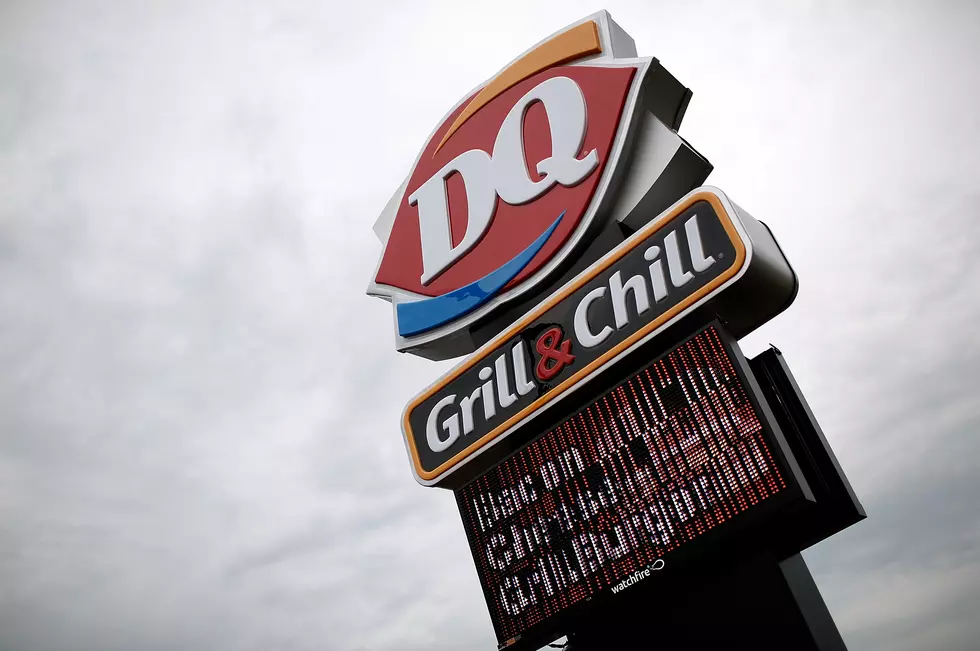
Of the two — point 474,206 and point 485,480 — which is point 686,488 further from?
point 474,206

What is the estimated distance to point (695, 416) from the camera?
5.68m

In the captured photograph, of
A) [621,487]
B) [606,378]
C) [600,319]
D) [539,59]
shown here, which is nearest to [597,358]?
[606,378]

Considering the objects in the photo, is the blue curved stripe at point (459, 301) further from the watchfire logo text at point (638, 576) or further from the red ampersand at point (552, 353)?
the watchfire logo text at point (638, 576)

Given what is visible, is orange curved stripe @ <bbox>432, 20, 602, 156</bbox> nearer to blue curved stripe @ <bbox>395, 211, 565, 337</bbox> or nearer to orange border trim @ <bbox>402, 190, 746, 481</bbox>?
blue curved stripe @ <bbox>395, 211, 565, 337</bbox>

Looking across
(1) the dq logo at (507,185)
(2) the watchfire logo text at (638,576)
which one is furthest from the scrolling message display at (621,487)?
(1) the dq logo at (507,185)

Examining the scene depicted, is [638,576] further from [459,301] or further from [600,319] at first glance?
[459,301]

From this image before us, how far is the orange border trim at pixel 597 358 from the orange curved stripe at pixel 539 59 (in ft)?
9.87

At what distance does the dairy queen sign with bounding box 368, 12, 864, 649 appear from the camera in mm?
5570

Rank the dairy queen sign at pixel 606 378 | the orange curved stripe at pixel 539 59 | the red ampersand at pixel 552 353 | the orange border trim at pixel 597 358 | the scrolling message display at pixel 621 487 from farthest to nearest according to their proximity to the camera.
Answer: the orange curved stripe at pixel 539 59
the red ampersand at pixel 552 353
the orange border trim at pixel 597 358
the dairy queen sign at pixel 606 378
the scrolling message display at pixel 621 487

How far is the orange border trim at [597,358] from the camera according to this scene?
5902mm

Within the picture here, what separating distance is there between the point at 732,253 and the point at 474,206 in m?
3.69

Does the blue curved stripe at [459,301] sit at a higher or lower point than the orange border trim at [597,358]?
higher

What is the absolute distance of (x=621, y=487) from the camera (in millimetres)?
5914

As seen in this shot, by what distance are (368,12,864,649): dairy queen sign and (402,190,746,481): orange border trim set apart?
0.02 metres
